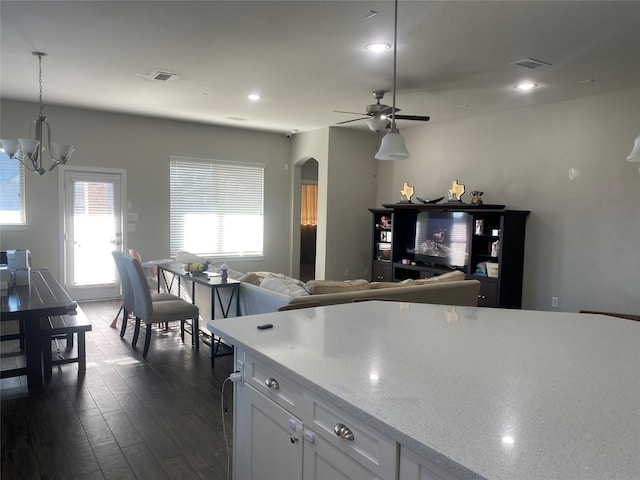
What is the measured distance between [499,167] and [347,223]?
266cm

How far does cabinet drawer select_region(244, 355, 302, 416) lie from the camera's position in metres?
1.65

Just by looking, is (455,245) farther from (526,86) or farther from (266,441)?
(266,441)

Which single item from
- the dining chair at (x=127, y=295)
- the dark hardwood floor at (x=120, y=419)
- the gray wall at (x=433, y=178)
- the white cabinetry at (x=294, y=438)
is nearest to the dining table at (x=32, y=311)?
the dark hardwood floor at (x=120, y=419)

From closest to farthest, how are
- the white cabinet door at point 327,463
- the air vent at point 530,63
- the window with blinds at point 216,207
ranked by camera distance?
the white cabinet door at point 327,463 < the air vent at point 530,63 < the window with blinds at point 216,207

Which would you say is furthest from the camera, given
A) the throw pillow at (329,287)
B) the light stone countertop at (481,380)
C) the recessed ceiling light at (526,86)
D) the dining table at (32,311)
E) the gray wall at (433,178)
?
the gray wall at (433,178)

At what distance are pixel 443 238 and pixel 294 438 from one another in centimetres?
563

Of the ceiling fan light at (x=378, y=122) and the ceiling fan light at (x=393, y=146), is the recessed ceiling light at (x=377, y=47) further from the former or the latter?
the ceiling fan light at (x=378, y=122)

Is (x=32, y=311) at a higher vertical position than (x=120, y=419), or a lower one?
higher

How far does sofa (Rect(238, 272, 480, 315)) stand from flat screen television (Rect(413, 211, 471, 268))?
189 centimetres

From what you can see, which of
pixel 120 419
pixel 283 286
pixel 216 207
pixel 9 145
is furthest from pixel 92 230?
pixel 120 419

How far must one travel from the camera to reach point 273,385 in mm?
1766

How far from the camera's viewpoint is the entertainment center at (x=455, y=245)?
606cm

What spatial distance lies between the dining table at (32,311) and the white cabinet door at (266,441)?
206 centimetres

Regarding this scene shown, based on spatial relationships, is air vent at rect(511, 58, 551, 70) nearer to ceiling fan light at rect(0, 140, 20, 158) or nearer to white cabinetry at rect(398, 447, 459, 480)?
white cabinetry at rect(398, 447, 459, 480)
